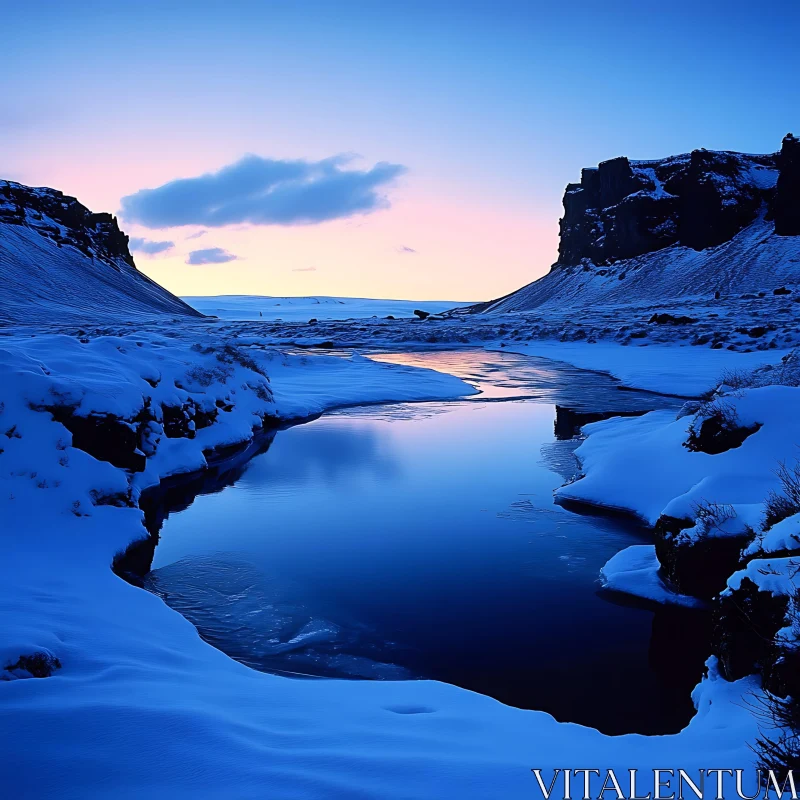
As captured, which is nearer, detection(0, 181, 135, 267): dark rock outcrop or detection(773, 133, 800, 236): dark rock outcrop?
detection(773, 133, 800, 236): dark rock outcrop

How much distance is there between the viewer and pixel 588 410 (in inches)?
838

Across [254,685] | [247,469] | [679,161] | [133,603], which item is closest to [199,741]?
[254,685]

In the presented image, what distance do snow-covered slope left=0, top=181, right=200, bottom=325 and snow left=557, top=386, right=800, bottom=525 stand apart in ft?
280

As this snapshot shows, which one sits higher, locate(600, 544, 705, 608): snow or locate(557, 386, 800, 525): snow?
locate(557, 386, 800, 525): snow

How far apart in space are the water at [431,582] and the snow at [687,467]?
0.71 m

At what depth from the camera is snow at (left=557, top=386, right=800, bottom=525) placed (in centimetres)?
843

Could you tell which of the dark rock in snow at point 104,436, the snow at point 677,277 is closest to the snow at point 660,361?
the dark rock in snow at point 104,436

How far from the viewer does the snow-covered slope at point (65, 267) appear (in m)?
98.4

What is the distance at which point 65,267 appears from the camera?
119 meters

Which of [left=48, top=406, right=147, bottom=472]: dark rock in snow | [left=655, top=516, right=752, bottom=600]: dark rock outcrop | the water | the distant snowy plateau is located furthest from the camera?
[left=48, top=406, right=147, bottom=472]: dark rock in snow

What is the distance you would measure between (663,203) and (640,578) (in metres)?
144

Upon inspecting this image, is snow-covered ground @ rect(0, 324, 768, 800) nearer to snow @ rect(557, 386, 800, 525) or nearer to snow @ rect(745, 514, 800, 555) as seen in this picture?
snow @ rect(745, 514, 800, 555)

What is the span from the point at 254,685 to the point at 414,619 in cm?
252

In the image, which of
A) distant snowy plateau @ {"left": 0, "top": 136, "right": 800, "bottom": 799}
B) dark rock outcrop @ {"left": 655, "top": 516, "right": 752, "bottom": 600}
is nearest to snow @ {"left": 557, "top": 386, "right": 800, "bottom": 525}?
distant snowy plateau @ {"left": 0, "top": 136, "right": 800, "bottom": 799}
